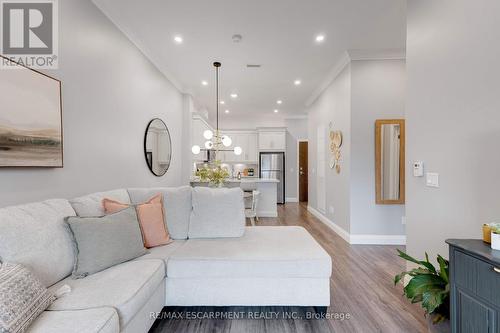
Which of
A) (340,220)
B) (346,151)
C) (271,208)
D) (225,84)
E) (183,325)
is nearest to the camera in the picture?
(183,325)

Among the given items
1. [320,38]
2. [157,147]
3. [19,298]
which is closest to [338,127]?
[320,38]

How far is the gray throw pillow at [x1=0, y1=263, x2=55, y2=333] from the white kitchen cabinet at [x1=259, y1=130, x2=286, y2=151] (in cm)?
705

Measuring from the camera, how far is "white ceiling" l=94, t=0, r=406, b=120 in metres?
2.61

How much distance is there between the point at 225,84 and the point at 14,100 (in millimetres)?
3783

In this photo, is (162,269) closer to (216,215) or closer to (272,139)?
(216,215)

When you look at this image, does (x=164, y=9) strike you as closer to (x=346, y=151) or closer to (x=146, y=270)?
(x=146, y=270)

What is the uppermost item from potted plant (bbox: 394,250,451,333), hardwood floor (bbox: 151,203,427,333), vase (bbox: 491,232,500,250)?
vase (bbox: 491,232,500,250)

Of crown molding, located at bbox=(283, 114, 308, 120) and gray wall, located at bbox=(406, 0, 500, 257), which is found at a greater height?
crown molding, located at bbox=(283, 114, 308, 120)

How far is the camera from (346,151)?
395cm

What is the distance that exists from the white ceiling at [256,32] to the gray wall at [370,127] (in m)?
0.37

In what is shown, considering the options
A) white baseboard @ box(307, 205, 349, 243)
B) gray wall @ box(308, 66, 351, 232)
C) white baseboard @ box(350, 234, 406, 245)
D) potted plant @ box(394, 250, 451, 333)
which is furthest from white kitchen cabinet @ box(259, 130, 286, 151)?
potted plant @ box(394, 250, 451, 333)

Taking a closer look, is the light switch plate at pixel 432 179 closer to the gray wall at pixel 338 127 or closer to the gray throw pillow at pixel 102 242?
the gray wall at pixel 338 127

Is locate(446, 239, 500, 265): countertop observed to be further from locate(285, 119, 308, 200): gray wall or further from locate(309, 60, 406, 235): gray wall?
locate(285, 119, 308, 200): gray wall

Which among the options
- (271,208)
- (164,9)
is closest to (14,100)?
(164,9)
